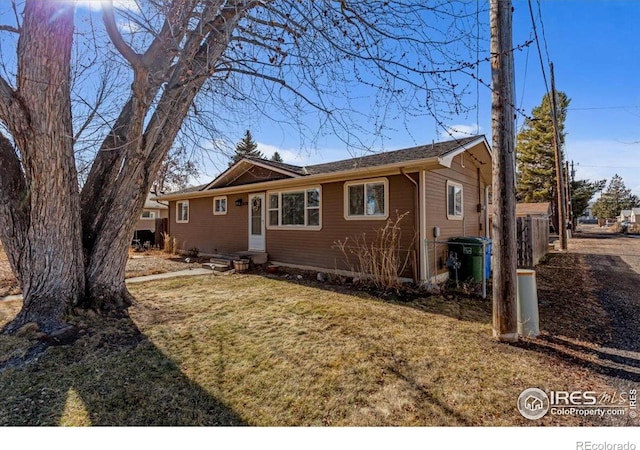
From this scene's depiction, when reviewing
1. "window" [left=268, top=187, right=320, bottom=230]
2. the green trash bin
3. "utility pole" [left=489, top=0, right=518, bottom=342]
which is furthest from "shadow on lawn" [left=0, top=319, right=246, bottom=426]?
the green trash bin

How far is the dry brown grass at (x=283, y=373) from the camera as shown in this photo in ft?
7.35

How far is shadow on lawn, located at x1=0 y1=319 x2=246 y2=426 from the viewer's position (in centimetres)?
220

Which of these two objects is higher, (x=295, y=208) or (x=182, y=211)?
(x=182, y=211)

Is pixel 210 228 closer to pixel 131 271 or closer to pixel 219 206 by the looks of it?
pixel 219 206

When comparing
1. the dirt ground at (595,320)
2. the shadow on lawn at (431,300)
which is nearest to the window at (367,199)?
the shadow on lawn at (431,300)

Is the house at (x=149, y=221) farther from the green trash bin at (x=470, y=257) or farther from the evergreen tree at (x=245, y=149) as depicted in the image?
the green trash bin at (x=470, y=257)

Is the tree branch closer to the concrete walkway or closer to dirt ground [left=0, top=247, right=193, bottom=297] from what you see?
dirt ground [left=0, top=247, right=193, bottom=297]

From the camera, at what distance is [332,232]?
8234 mm

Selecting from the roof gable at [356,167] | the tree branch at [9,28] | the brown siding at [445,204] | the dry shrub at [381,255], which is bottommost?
the dry shrub at [381,255]

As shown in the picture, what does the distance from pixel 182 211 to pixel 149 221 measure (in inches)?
377

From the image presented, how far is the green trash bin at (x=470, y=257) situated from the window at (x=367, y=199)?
1.75 meters

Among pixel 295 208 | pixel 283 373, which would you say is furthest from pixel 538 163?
pixel 283 373

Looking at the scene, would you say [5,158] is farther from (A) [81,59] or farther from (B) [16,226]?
(A) [81,59]

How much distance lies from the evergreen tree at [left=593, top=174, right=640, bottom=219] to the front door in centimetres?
5506
